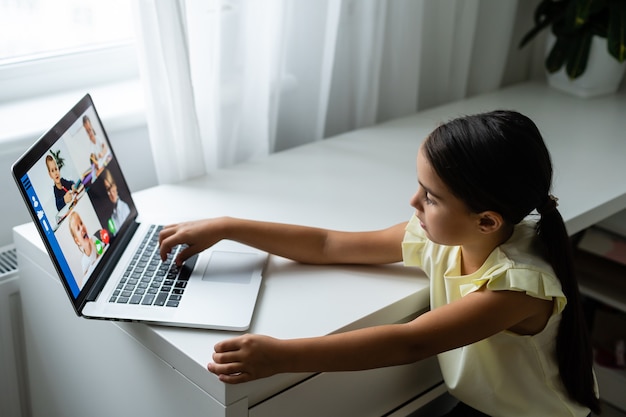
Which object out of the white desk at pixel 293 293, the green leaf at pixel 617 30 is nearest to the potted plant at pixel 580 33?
the green leaf at pixel 617 30

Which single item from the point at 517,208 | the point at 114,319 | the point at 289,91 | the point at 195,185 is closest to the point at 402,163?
the point at 289,91

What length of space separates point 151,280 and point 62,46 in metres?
0.62

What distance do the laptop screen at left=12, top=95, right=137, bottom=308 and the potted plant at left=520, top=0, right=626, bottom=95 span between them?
114 centimetres

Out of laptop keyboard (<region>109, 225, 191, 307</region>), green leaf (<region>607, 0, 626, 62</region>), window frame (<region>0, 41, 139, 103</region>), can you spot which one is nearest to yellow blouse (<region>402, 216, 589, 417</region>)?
laptop keyboard (<region>109, 225, 191, 307</region>)

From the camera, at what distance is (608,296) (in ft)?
5.36

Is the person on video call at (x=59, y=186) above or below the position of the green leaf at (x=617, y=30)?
above

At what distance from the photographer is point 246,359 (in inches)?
33.4

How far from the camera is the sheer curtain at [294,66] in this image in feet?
4.12

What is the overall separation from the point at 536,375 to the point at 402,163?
0.51 m

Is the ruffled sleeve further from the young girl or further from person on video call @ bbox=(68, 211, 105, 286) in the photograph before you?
person on video call @ bbox=(68, 211, 105, 286)

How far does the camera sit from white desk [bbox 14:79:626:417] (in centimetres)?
93

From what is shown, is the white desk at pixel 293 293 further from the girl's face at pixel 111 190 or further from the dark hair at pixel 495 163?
the dark hair at pixel 495 163

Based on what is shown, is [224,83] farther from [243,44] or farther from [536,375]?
[536,375]

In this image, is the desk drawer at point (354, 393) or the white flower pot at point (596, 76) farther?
the white flower pot at point (596, 76)
